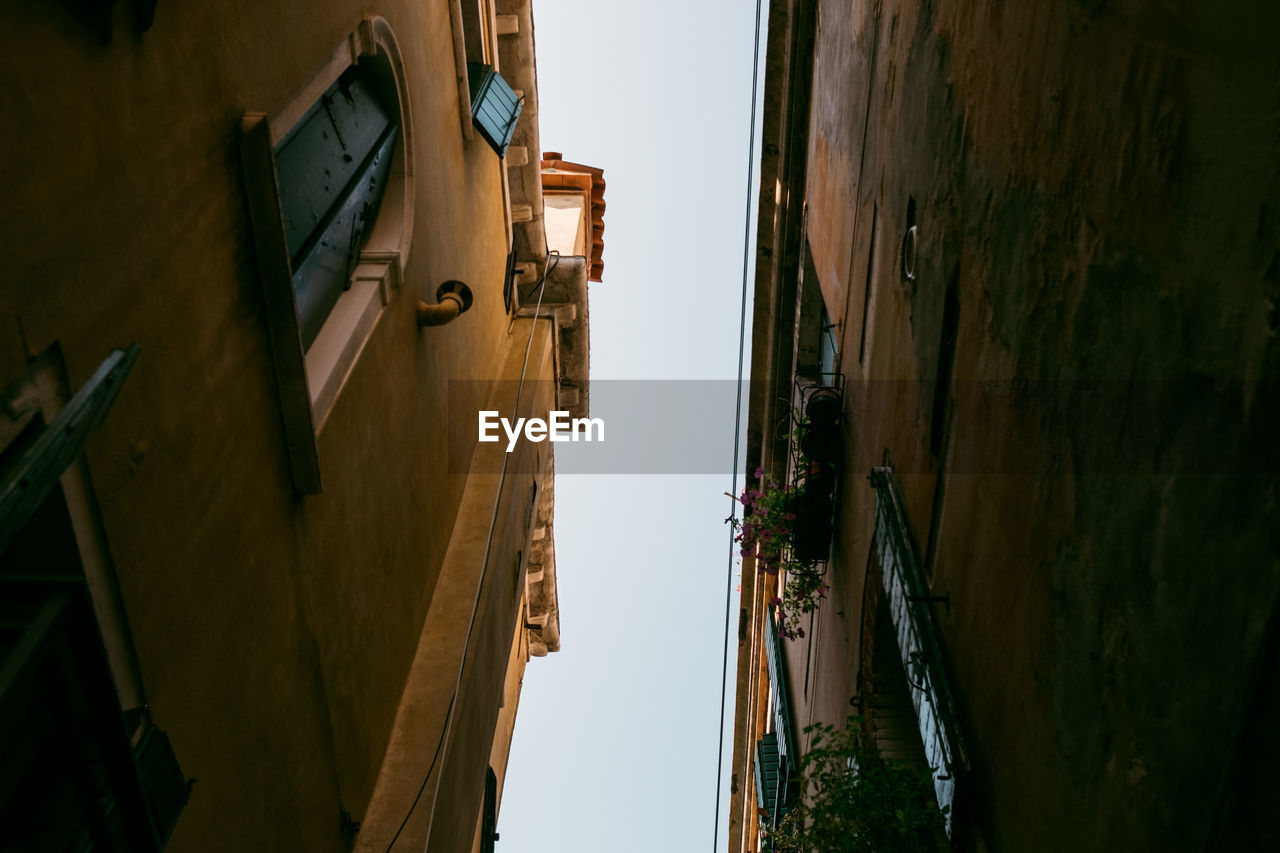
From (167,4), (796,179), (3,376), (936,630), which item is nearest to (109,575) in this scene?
(3,376)

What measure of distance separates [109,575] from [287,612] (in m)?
1.67

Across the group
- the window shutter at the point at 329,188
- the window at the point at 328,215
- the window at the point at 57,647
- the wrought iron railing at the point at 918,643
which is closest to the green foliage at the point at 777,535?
the wrought iron railing at the point at 918,643

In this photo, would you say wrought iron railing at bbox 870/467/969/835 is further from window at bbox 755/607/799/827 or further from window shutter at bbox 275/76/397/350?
window at bbox 755/607/799/827

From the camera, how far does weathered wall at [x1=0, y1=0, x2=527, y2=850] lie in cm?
257

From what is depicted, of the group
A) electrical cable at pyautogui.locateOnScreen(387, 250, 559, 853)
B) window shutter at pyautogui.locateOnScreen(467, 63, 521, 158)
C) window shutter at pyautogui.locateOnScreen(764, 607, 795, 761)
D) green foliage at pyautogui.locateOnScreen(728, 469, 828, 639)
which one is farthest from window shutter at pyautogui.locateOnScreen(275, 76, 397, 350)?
window shutter at pyautogui.locateOnScreen(764, 607, 795, 761)

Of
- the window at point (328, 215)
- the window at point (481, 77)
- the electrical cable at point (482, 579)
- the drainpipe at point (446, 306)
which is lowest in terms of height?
the electrical cable at point (482, 579)

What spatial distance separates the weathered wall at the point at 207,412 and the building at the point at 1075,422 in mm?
2980

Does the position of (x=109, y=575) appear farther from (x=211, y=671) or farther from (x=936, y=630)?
(x=936, y=630)

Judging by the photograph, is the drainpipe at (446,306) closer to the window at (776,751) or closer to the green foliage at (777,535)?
the green foliage at (777,535)

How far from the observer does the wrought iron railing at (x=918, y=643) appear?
4.19 metres

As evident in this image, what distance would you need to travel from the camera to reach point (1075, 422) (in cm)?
305

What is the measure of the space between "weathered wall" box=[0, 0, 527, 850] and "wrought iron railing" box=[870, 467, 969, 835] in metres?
3.08

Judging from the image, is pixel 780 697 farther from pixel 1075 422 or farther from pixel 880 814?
pixel 1075 422

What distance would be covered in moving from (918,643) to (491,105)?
710 cm
